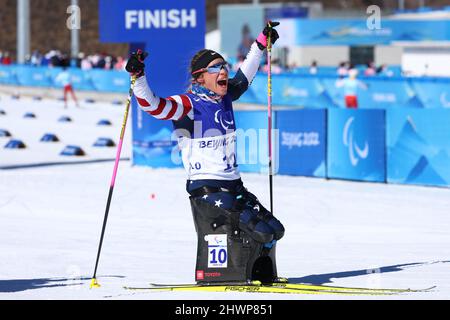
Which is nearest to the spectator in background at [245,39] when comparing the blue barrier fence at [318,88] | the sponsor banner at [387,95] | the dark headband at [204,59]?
the blue barrier fence at [318,88]

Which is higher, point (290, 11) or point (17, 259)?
point (290, 11)

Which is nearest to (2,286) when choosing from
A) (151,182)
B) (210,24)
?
(151,182)

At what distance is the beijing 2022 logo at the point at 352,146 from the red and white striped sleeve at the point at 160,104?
10.3 m

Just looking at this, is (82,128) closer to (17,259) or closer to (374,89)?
(374,89)

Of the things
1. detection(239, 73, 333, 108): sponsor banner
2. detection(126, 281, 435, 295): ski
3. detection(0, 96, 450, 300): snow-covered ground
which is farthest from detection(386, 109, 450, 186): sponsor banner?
detection(239, 73, 333, 108): sponsor banner

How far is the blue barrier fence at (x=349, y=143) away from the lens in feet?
61.9

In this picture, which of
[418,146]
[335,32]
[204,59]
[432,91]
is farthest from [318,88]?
[204,59]

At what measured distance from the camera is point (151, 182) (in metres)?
19.7

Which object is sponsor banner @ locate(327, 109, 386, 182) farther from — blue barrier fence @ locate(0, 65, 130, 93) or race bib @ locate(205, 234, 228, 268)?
blue barrier fence @ locate(0, 65, 130, 93)

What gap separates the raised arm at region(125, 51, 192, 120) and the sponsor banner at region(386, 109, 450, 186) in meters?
9.80

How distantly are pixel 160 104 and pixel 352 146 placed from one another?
35.0 ft

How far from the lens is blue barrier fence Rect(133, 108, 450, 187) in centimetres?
1888
